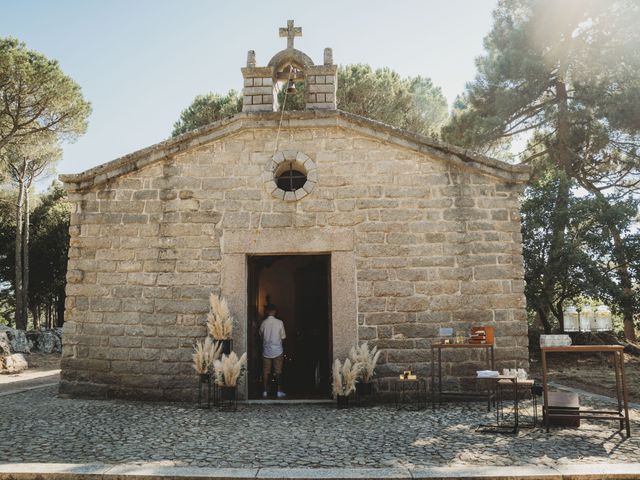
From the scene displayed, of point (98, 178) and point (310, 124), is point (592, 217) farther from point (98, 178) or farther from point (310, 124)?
point (98, 178)

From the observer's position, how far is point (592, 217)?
508 inches

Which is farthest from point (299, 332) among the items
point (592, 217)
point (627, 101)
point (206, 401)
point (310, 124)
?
point (627, 101)

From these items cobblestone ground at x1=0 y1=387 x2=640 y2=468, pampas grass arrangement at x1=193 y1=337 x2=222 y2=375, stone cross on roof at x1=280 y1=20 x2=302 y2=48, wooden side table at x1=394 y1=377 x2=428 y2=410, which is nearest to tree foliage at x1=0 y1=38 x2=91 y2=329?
stone cross on roof at x1=280 y1=20 x2=302 y2=48

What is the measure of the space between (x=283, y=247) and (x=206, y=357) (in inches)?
79.2

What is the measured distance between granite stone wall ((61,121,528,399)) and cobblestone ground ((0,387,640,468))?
3.05 feet

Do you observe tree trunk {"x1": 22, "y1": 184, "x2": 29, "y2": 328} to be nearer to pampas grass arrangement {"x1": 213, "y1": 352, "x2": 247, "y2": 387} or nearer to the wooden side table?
pampas grass arrangement {"x1": 213, "y1": 352, "x2": 247, "y2": 387}

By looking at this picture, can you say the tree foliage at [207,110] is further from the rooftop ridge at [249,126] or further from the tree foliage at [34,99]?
the rooftop ridge at [249,126]

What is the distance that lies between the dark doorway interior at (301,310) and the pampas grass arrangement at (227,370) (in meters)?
2.34

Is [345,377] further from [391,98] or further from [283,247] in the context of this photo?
[391,98]

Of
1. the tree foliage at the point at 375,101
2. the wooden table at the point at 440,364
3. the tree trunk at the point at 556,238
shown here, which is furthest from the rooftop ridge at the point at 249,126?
the tree foliage at the point at 375,101

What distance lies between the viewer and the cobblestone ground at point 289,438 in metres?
4.39

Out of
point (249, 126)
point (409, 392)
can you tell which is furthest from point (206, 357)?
point (249, 126)

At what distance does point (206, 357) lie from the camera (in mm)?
7152

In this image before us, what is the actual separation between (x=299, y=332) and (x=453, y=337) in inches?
206
